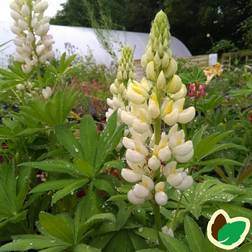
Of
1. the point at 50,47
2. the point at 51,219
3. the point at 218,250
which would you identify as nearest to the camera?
the point at 218,250

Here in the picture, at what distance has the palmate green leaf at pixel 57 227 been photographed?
3.50ft

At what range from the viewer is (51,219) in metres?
1.08

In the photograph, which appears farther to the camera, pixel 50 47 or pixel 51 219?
pixel 50 47

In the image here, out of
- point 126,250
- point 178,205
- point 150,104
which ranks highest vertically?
point 150,104

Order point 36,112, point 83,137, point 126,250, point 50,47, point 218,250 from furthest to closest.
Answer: point 50,47 < point 36,112 < point 83,137 < point 126,250 < point 218,250

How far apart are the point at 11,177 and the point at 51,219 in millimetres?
426

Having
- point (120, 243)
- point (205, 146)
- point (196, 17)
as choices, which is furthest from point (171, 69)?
point (196, 17)

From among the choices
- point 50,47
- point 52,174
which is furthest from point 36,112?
point 50,47

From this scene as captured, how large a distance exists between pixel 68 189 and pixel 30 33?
2.70 feet

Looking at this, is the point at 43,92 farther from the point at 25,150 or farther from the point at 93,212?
the point at 93,212

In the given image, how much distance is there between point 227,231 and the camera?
784 mm

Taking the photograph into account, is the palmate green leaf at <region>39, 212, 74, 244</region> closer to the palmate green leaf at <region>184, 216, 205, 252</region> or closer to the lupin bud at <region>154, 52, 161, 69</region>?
the palmate green leaf at <region>184, 216, 205, 252</region>

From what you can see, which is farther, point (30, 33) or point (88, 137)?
point (30, 33)

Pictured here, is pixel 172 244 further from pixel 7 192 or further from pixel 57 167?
pixel 7 192
